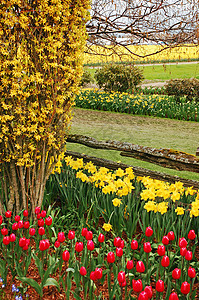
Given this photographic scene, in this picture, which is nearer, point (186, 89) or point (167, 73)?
point (186, 89)

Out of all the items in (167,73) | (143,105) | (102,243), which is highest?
(167,73)

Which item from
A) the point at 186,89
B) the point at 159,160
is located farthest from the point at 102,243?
the point at 186,89

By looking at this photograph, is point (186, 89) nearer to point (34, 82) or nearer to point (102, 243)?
point (34, 82)

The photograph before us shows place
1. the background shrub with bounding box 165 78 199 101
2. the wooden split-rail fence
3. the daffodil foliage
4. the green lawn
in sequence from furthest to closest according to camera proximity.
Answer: the green lawn, the background shrub with bounding box 165 78 199 101, the wooden split-rail fence, the daffodil foliage

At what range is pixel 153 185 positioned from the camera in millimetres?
3391

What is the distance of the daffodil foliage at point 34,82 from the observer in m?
2.81

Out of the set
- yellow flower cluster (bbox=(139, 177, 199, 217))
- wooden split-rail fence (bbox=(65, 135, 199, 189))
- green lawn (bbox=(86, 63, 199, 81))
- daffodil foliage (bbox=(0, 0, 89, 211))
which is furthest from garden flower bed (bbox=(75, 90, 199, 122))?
green lawn (bbox=(86, 63, 199, 81))

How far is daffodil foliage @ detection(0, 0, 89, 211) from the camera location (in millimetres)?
2814

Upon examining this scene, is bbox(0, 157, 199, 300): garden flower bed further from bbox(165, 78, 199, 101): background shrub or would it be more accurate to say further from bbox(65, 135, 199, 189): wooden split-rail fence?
bbox(165, 78, 199, 101): background shrub

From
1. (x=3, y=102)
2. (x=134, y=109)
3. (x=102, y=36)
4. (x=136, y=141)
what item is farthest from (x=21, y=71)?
(x=134, y=109)

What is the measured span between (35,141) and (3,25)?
1.13m

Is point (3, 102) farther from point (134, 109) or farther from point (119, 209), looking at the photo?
point (134, 109)

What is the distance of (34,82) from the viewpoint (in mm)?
2961

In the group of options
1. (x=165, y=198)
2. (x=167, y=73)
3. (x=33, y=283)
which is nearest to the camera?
(x=33, y=283)
